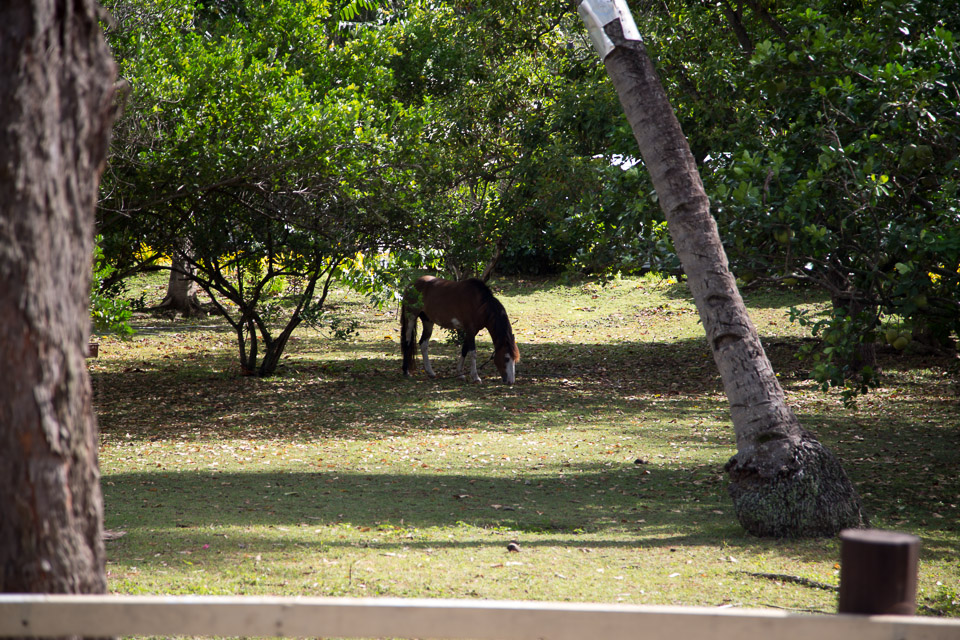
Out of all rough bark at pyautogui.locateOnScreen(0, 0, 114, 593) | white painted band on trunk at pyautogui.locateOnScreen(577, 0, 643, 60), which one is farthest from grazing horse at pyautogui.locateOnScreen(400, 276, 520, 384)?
rough bark at pyautogui.locateOnScreen(0, 0, 114, 593)

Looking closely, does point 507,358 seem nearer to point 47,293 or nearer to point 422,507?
point 422,507

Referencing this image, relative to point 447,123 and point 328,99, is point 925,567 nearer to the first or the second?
point 328,99

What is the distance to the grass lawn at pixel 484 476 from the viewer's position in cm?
563

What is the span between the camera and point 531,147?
55.1 ft

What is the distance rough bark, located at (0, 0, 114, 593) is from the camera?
2566mm

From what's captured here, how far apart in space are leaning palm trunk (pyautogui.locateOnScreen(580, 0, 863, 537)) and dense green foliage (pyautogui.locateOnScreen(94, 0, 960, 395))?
2.48 ft

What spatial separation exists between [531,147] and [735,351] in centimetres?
1054

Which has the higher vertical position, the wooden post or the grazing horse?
the grazing horse

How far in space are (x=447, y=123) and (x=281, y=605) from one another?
50.7ft

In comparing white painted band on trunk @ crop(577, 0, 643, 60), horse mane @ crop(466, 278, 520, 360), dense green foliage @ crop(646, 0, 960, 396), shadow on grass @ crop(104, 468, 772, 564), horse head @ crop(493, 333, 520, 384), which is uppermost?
white painted band on trunk @ crop(577, 0, 643, 60)

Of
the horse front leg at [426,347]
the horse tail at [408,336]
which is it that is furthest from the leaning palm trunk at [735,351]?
the horse tail at [408,336]

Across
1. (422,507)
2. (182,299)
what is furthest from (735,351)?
(182,299)

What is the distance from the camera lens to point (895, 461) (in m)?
9.87

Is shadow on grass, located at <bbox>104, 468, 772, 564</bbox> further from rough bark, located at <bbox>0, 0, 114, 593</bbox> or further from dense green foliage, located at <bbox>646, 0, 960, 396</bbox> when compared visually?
rough bark, located at <bbox>0, 0, 114, 593</bbox>
